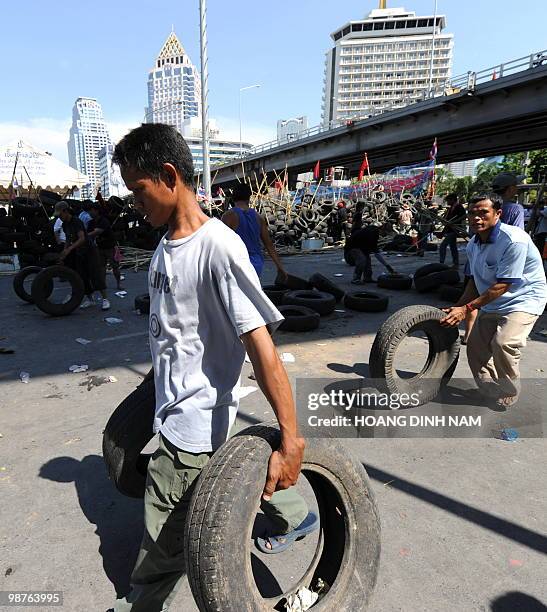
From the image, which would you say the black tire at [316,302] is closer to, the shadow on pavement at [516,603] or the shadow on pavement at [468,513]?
the shadow on pavement at [468,513]

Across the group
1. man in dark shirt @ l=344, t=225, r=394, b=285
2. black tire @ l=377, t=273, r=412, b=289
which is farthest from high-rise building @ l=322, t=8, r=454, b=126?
black tire @ l=377, t=273, r=412, b=289

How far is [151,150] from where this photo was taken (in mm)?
1440

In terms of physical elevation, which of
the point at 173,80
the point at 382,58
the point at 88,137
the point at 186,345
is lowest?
the point at 186,345

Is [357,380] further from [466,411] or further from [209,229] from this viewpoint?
[209,229]

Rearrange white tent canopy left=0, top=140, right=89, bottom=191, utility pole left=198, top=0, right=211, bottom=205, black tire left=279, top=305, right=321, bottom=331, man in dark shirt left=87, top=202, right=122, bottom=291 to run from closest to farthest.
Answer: black tire left=279, top=305, right=321, bottom=331
man in dark shirt left=87, top=202, right=122, bottom=291
white tent canopy left=0, top=140, right=89, bottom=191
utility pole left=198, top=0, right=211, bottom=205

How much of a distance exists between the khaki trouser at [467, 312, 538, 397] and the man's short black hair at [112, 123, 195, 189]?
127 inches

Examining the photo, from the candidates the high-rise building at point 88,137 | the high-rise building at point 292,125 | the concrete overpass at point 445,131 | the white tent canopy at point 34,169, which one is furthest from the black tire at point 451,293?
the high-rise building at point 88,137

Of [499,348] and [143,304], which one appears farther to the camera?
[143,304]

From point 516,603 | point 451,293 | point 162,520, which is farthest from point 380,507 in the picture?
point 451,293

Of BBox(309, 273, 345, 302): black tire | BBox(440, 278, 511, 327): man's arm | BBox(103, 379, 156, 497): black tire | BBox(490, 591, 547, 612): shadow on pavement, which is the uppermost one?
BBox(440, 278, 511, 327): man's arm

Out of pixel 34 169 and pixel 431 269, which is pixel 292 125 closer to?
pixel 34 169

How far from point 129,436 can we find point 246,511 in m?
0.83

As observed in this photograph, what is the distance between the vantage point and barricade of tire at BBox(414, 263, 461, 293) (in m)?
8.43

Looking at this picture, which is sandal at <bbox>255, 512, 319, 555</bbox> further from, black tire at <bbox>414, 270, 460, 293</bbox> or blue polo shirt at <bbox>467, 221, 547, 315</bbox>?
black tire at <bbox>414, 270, 460, 293</bbox>
